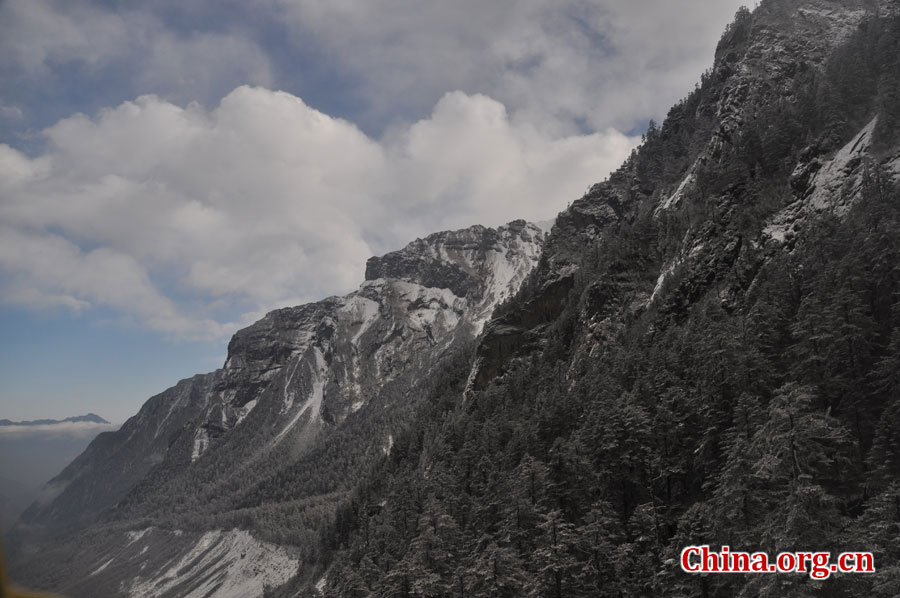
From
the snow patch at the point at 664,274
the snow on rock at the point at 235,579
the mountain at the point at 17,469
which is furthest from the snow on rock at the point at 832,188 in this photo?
the snow on rock at the point at 235,579

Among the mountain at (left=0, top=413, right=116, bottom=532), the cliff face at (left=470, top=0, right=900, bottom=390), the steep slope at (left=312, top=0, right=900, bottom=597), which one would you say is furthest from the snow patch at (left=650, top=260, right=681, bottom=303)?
the mountain at (left=0, top=413, right=116, bottom=532)

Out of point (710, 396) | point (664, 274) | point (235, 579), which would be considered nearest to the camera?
point (710, 396)

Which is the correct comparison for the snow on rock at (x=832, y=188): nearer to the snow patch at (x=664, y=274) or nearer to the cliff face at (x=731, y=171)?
the cliff face at (x=731, y=171)

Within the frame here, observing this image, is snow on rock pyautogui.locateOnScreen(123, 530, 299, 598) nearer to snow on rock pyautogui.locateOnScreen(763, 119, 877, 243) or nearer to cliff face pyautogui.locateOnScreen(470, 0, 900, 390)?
cliff face pyautogui.locateOnScreen(470, 0, 900, 390)

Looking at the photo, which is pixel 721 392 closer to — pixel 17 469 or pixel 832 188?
pixel 832 188

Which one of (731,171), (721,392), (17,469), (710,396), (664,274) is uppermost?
(731,171)

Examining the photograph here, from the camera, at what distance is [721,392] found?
44.5 metres

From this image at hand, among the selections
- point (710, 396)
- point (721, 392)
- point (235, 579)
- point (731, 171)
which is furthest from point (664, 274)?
point (235, 579)

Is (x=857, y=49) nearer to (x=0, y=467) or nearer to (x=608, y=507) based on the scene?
(x=608, y=507)

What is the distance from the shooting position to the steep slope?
99.3ft

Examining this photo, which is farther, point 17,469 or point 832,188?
point 832,188

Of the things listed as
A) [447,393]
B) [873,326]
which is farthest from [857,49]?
[447,393]

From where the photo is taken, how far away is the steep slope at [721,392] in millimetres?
30266

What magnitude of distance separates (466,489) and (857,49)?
3684 inches
